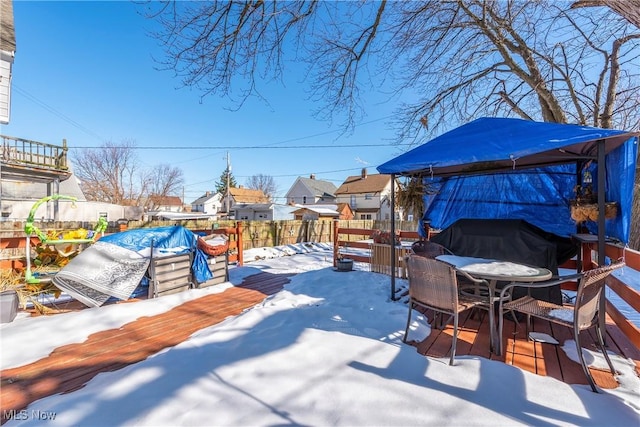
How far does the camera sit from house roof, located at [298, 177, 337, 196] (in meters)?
36.2

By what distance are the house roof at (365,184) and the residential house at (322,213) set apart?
2.75 metres

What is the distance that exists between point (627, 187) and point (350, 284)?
3.73 metres

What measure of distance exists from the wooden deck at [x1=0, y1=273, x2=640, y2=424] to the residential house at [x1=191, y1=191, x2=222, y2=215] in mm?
43625

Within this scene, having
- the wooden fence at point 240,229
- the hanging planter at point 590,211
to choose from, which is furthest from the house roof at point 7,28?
the hanging planter at point 590,211

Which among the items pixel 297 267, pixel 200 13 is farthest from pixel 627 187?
pixel 297 267

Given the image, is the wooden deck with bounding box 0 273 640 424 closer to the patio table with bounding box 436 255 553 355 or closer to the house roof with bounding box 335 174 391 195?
the patio table with bounding box 436 255 553 355

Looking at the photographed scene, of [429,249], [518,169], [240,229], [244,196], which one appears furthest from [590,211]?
[244,196]

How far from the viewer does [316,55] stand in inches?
218

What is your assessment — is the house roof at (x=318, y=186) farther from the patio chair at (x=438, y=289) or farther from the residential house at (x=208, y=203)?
the patio chair at (x=438, y=289)

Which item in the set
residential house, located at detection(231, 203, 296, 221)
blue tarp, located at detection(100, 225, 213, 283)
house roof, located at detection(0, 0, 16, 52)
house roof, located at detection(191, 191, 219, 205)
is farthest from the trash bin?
house roof, located at detection(191, 191, 219, 205)

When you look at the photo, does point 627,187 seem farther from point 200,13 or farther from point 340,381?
point 200,13

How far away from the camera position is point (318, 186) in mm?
37188

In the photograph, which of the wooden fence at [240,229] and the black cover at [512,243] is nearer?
the black cover at [512,243]

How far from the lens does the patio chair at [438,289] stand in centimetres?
234
